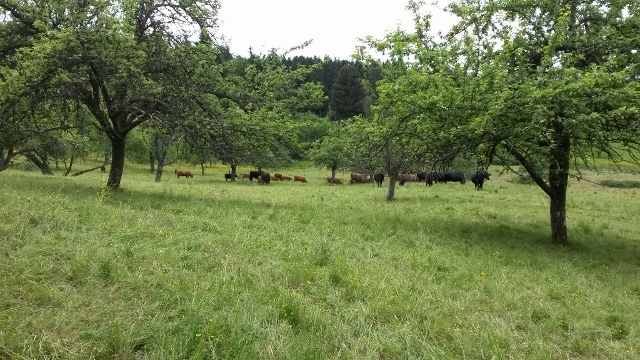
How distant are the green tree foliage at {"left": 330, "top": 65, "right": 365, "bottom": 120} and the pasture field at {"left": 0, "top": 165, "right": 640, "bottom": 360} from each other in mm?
66559

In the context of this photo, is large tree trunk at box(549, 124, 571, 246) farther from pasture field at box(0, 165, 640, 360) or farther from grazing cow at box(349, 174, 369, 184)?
grazing cow at box(349, 174, 369, 184)

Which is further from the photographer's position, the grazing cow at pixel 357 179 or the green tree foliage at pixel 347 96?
the green tree foliage at pixel 347 96

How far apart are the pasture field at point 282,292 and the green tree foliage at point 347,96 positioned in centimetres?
6656

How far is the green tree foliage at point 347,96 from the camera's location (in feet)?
254

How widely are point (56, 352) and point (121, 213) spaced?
711 cm

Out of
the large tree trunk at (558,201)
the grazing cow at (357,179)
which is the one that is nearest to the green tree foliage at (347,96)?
the grazing cow at (357,179)

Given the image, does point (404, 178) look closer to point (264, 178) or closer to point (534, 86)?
point (264, 178)

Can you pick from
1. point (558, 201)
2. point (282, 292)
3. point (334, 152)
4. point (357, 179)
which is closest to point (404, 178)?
point (357, 179)

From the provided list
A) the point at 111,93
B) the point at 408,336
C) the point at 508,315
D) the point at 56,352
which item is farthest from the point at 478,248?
the point at 111,93

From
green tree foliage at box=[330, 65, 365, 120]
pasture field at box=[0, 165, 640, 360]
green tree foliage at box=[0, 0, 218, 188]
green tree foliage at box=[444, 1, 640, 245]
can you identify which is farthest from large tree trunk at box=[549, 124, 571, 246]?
green tree foliage at box=[330, 65, 365, 120]

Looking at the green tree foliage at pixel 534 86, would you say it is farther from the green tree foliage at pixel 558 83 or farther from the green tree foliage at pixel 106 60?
the green tree foliage at pixel 106 60

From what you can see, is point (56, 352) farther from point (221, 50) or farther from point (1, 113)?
point (221, 50)

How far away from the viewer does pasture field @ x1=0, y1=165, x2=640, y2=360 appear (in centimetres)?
470

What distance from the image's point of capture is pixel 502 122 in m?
11.8
